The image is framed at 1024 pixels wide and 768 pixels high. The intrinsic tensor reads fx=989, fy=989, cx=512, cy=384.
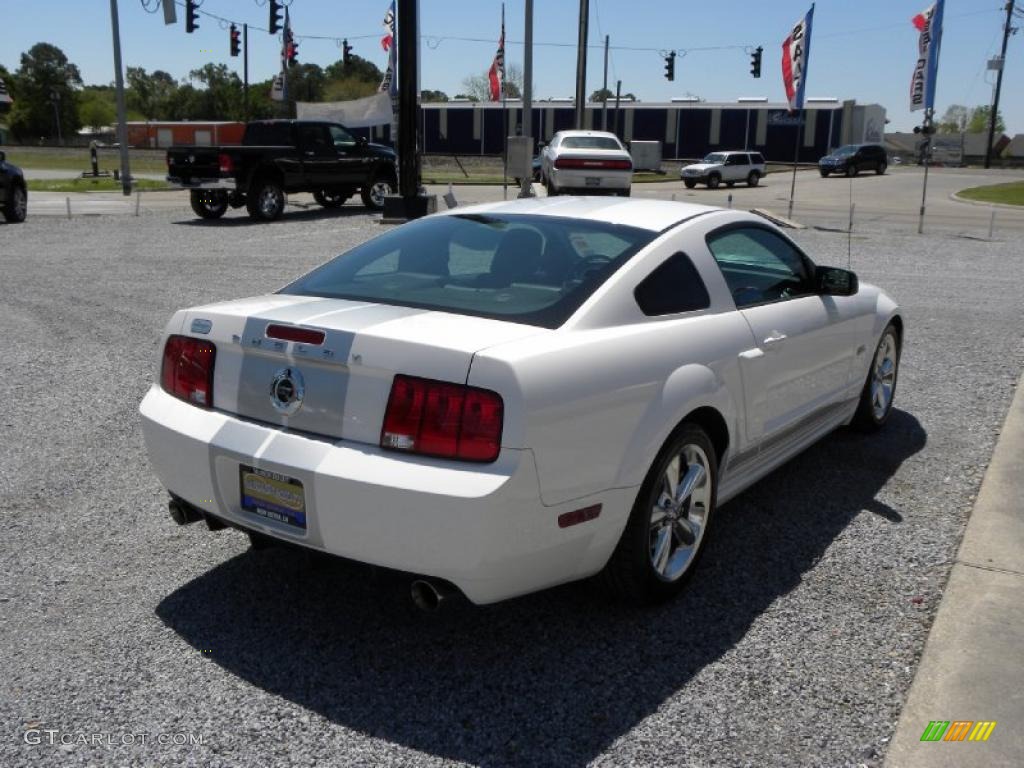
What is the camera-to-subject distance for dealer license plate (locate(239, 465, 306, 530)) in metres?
3.10

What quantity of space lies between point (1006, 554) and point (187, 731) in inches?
131

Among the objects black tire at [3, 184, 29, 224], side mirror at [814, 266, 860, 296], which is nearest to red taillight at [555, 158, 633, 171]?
black tire at [3, 184, 29, 224]

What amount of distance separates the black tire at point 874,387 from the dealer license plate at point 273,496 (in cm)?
363

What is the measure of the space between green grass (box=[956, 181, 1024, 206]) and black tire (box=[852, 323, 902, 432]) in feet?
106

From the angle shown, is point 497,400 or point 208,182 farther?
point 208,182

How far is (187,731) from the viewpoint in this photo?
2832 mm

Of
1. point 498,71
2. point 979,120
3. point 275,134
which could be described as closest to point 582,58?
point 498,71

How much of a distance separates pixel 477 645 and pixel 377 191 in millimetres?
20762

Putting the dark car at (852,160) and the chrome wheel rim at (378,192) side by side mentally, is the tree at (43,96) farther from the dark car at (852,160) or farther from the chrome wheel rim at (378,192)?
the chrome wheel rim at (378,192)

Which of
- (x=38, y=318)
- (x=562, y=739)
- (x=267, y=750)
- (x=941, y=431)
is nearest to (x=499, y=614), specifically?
(x=562, y=739)

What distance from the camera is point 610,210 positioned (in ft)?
14.2

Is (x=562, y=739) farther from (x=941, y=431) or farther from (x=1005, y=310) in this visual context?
(x=1005, y=310)

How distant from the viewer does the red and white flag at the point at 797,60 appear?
24.2 metres

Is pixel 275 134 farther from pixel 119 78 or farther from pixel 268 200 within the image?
pixel 119 78
